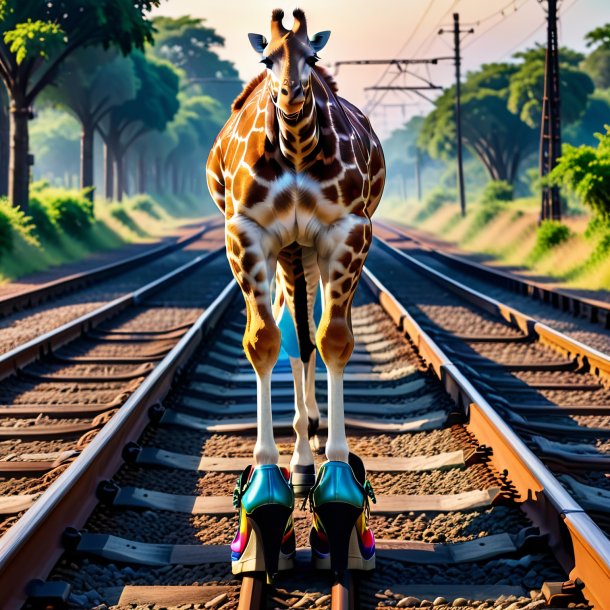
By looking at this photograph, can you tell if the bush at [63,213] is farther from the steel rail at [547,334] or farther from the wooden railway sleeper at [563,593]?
the wooden railway sleeper at [563,593]

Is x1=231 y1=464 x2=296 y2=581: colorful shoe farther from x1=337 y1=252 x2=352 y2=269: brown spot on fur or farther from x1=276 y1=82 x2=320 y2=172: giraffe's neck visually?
x1=276 y1=82 x2=320 y2=172: giraffe's neck

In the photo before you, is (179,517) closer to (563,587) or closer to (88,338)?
(563,587)

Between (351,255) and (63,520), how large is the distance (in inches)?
69.8

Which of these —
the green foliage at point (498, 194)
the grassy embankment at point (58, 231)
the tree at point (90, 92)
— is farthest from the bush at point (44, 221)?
the green foliage at point (498, 194)

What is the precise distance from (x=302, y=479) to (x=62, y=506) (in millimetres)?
1204

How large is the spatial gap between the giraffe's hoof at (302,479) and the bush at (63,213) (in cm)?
2323

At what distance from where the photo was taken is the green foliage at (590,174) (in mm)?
18609

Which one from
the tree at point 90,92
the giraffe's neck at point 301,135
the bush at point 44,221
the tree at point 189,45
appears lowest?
the giraffe's neck at point 301,135

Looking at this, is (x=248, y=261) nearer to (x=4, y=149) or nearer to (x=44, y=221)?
(x=44, y=221)

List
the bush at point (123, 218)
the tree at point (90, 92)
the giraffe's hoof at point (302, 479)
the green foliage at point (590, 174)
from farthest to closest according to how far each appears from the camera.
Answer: the bush at point (123, 218)
the tree at point (90, 92)
the green foliage at point (590, 174)
the giraffe's hoof at point (302, 479)

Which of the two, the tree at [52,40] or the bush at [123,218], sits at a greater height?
the tree at [52,40]

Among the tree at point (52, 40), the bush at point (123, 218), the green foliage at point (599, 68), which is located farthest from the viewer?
the green foliage at point (599, 68)

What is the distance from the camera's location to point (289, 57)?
3699mm

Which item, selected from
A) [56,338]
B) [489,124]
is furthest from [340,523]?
[489,124]
